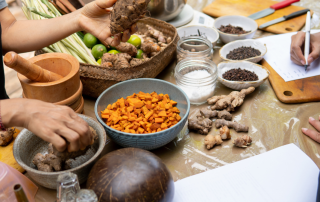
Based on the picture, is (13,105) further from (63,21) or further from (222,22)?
(222,22)

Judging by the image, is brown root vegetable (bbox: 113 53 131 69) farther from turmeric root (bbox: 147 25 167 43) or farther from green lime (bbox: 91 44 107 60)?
turmeric root (bbox: 147 25 167 43)

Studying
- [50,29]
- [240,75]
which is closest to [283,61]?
[240,75]

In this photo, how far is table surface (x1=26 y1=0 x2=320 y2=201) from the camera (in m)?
1.04

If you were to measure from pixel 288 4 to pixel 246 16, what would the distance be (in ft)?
1.33

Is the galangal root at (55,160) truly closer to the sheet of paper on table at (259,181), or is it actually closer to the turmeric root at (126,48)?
the sheet of paper on table at (259,181)

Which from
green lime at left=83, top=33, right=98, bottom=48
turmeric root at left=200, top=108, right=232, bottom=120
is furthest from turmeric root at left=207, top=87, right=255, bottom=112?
green lime at left=83, top=33, right=98, bottom=48

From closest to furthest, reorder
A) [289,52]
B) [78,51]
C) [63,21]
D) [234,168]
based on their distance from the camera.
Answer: [234,168] → [63,21] → [78,51] → [289,52]

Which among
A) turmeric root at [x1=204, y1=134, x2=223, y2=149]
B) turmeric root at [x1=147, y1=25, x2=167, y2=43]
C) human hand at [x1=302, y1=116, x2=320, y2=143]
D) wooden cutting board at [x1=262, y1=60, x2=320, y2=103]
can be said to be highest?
turmeric root at [x1=147, y1=25, x2=167, y2=43]

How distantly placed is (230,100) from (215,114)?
0.37 feet

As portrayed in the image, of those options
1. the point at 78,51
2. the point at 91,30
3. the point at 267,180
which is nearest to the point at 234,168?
the point at 267,180

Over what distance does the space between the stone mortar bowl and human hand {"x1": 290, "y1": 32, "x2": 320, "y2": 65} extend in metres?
1.26

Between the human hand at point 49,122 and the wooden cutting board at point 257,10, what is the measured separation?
1697 mm

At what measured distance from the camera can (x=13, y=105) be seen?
2.79ft

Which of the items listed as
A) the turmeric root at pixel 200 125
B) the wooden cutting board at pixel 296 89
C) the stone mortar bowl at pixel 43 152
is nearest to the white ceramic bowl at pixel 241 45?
the wooden cutting board at pixel 296 89
